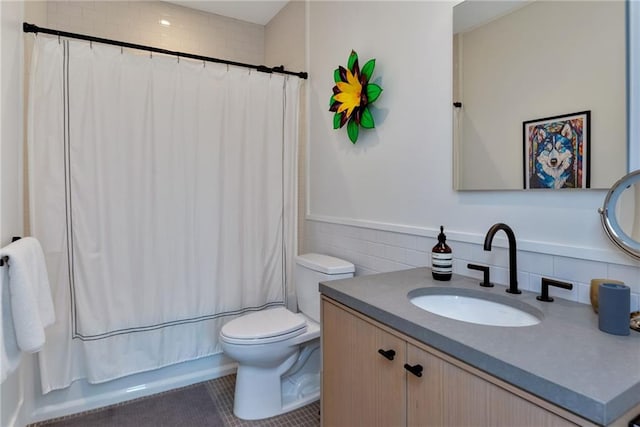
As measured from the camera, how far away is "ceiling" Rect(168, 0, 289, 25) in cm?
278

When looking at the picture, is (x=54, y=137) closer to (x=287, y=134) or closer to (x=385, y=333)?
(x=287, y=134)

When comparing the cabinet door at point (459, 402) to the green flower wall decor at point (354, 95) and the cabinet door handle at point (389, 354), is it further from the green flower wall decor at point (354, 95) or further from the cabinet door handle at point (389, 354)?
the green flower wall decor at point (354, 95)

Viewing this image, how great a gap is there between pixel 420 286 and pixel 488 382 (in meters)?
0.54

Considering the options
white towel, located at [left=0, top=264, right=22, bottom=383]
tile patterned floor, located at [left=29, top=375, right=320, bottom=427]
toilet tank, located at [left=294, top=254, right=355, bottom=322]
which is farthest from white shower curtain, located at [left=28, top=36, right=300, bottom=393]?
white towel, located at [left=0, top=264, right=22, bottom=383]

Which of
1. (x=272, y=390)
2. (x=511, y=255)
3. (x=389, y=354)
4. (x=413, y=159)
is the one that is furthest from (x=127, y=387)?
(x=511, y=255)

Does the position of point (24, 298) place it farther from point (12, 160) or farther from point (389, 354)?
point (389, 354)

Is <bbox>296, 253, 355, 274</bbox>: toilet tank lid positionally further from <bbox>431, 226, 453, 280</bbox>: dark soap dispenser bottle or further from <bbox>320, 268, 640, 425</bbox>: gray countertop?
<bbox>320, 268, 640, 425</bbox>: gray countertop

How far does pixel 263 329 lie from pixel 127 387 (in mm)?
963

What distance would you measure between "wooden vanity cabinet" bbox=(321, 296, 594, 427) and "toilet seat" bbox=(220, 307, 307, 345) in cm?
50

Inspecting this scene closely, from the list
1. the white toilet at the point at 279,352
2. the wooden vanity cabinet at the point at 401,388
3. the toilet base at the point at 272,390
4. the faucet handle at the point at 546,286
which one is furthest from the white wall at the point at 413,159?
the toilet base at the point at 272,390

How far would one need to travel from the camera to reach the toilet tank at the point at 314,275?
6.42ft

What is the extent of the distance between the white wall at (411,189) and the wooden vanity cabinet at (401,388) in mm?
545

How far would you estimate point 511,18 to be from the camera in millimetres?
1262

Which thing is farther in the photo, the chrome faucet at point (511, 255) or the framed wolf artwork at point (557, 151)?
the chrome faucet at point (511, 255)
